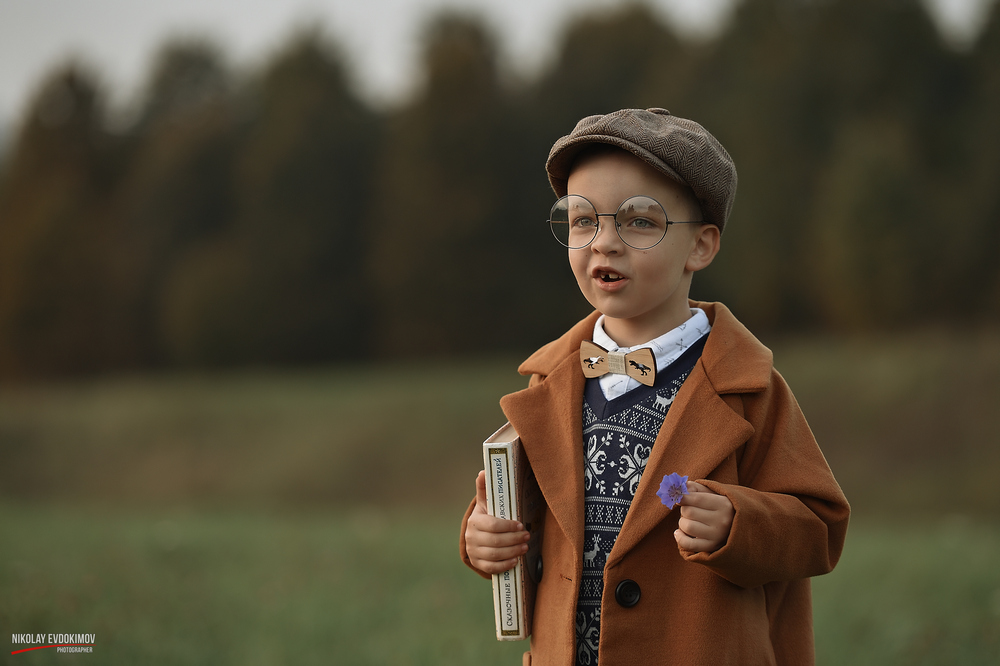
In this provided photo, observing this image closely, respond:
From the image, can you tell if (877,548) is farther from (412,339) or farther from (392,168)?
(392,168)

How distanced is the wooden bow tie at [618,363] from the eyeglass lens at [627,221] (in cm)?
27

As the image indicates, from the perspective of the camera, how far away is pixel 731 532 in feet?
6.11

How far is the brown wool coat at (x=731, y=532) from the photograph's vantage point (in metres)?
1.97

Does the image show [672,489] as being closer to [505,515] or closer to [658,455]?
[658,455]

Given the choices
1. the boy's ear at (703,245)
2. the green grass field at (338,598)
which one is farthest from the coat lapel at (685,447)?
the green grass field at (338,598)

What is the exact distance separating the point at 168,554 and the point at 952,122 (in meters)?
12.7

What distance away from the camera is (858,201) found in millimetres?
12625

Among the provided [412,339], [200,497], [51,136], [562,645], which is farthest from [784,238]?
[51,136]

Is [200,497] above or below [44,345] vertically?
below

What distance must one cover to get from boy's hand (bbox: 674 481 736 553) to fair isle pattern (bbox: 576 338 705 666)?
0.23 metres

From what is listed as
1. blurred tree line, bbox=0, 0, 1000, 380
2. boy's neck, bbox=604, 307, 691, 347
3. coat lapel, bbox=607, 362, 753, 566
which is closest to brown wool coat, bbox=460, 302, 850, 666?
coat lapel, bbox=607, 362, 753, 566

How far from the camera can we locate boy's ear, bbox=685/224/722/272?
221 cm

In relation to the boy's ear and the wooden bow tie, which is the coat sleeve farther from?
the boy's ear

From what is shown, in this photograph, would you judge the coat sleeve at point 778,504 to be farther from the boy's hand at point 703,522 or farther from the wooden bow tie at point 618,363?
the wooden bow tie at point 618,363
